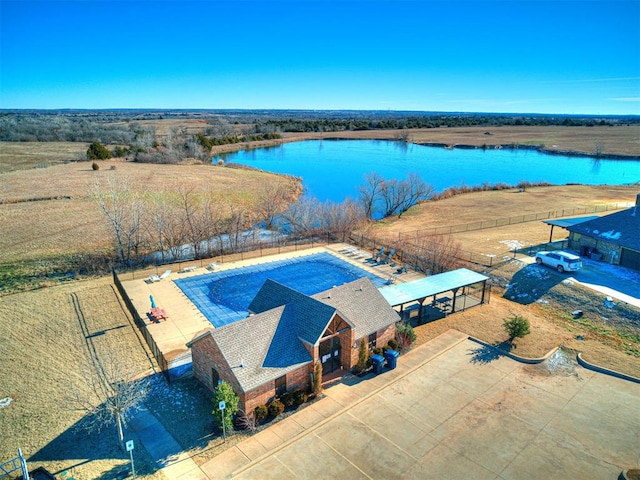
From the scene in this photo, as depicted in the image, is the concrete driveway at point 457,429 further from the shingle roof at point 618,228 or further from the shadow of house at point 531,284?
the shingle roof at point 618,228

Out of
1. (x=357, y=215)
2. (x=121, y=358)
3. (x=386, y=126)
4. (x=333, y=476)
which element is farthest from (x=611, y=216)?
(x=386, y=126)

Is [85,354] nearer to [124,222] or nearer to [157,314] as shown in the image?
[157,314]

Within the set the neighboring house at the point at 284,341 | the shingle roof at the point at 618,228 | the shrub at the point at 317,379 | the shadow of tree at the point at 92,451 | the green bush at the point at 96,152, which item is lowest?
the shadow of tree at the point at 92,451

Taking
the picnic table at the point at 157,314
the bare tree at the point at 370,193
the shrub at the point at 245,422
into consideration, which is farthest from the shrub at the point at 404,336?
the bare tree at the point at 370,193

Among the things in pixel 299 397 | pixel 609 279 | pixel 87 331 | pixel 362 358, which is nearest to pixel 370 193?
pixel 609 279

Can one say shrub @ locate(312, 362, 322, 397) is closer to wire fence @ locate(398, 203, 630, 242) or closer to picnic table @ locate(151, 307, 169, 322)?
picnic table @ locate(151, 307, 169, 322)

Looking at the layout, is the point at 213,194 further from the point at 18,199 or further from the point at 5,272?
the point at 5,272
